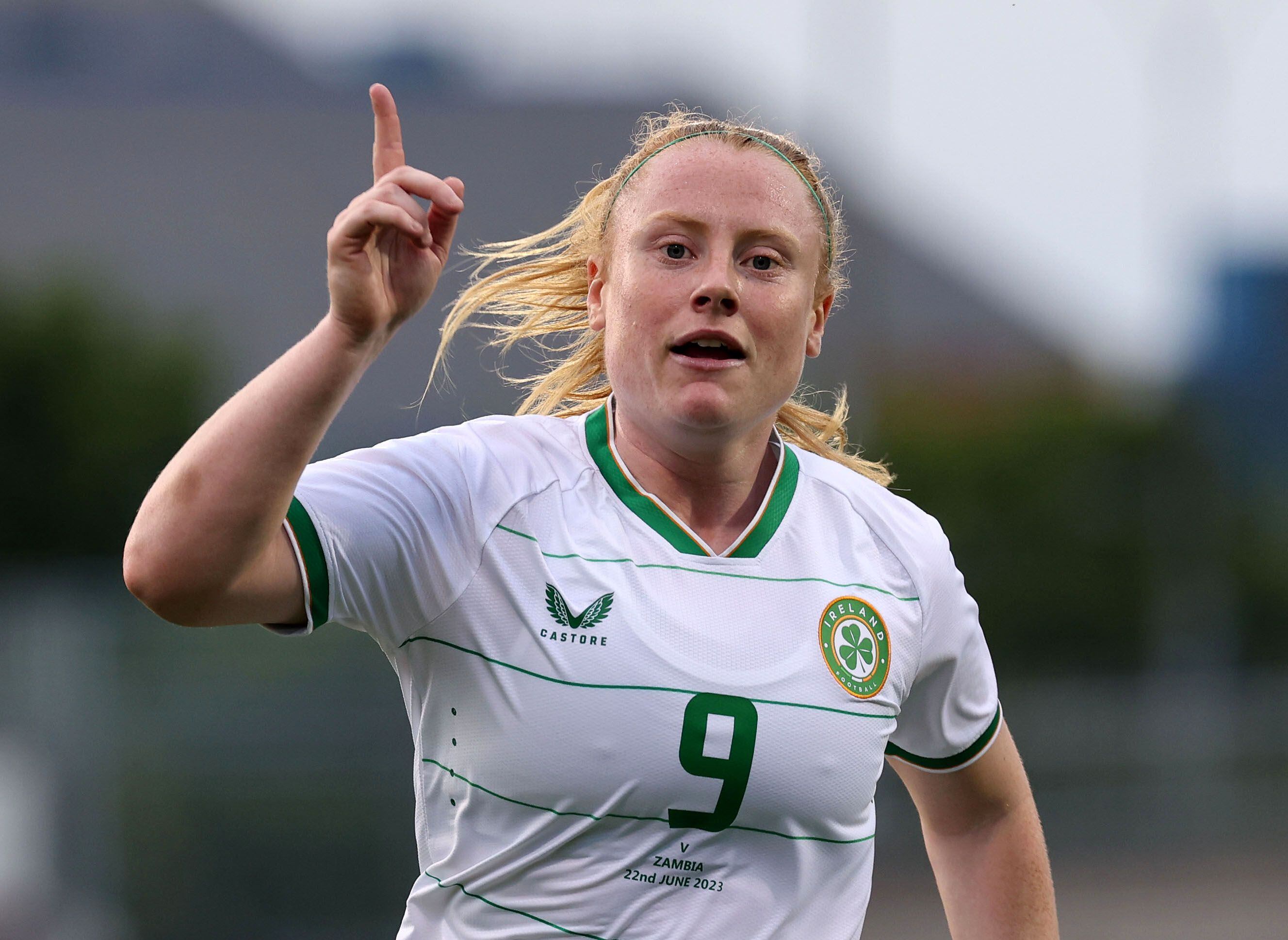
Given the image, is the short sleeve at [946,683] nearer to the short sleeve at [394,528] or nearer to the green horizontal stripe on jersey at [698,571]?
the green horizontal stripe on jersey at [698,571]

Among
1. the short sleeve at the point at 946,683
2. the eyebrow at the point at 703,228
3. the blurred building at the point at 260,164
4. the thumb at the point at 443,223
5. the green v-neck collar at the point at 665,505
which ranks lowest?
the short sleeve at the point at 946,683

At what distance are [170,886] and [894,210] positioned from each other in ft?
92.1

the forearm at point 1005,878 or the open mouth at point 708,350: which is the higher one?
the open mouth at point 708,350

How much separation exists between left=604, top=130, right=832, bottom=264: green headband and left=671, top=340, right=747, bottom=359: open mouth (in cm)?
40

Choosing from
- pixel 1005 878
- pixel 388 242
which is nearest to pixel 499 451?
pixel 388 242

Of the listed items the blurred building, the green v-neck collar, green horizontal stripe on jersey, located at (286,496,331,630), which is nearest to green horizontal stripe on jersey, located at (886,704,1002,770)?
the green v-neck collar

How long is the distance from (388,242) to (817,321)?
3.70 ft

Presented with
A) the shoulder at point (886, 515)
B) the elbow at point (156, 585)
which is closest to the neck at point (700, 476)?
the shoulder at point (886, 515)

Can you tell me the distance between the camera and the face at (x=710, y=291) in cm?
260

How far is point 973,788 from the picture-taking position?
306cm

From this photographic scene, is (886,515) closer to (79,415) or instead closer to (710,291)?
(710,291)

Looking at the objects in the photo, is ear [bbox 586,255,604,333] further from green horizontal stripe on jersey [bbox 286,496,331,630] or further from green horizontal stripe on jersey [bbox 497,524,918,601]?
green horizontal stripe on jersey [bbox 286,496,331,630]

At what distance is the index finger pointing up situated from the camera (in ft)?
7.25

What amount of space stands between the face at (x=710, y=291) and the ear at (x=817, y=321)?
170 mm
